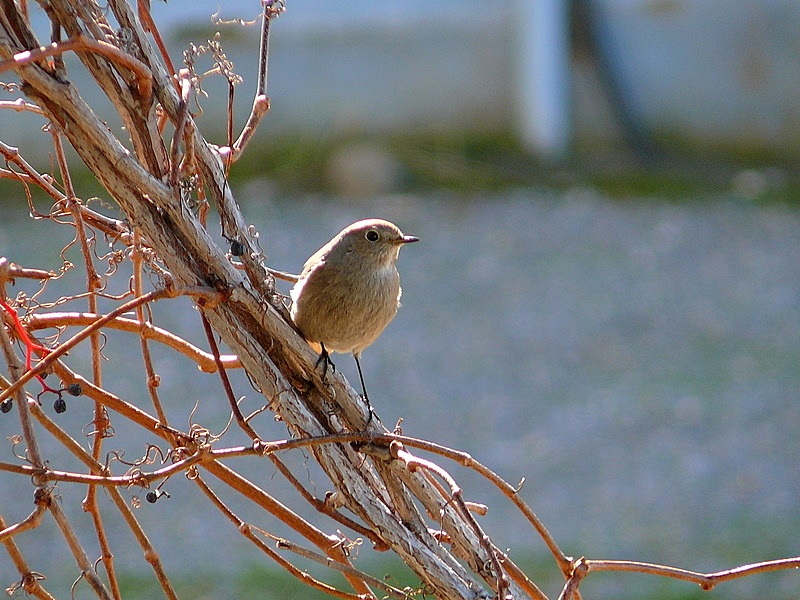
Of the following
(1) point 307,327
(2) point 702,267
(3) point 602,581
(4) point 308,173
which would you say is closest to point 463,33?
(4) point 308,173

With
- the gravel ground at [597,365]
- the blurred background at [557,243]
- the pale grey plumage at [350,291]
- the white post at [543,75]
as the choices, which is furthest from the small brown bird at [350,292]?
the white post at [543,75]

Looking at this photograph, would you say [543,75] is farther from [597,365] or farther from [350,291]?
[350,291]

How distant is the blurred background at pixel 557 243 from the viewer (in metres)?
6.47

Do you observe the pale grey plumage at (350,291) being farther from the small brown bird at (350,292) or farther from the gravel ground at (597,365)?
the gravel ground at (597,365)

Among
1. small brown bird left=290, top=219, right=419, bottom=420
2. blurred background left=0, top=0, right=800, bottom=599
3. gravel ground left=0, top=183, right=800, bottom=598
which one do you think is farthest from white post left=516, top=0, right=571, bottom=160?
small brown bird left=290, top=219, right=419, bottom=420

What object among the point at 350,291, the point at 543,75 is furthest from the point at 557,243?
the point at 350,291

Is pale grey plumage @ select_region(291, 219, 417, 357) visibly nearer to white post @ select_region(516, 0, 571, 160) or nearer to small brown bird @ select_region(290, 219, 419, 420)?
small brown bird @ select_region(290, 219, 419, 420)

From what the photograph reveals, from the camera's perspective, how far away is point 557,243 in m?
10.4

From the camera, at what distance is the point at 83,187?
34.3 feet

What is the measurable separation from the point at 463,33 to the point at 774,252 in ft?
13.6

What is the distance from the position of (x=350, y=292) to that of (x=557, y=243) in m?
7.89

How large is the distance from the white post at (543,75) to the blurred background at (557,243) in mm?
32

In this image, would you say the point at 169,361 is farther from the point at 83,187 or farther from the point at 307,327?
the point at 307,327

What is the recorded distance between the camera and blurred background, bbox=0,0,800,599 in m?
6.47
